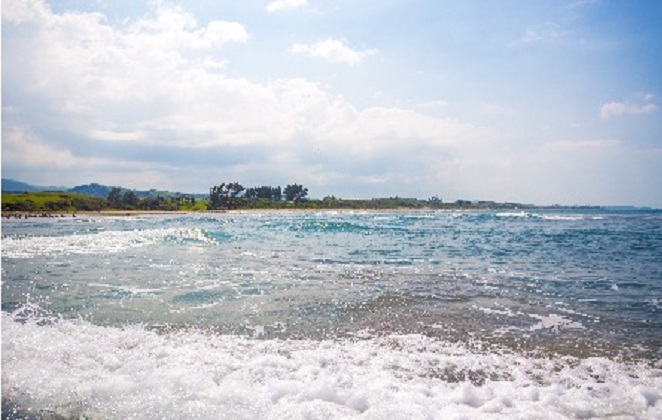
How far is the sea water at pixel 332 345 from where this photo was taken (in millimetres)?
5098

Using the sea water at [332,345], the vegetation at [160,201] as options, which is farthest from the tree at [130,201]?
the sea water at [332,345]

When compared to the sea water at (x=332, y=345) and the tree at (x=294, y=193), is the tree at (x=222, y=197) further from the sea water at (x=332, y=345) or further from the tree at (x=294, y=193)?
the sea water at (x=332, y=345)

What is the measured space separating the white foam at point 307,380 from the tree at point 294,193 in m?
189

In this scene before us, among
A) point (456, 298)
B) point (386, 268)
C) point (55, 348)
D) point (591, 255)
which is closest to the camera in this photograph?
point (55, 348)

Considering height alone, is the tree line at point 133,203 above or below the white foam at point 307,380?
above

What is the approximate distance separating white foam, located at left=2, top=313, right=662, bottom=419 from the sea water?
0.03m

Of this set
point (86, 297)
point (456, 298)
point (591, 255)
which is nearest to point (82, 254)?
point (86, 297)

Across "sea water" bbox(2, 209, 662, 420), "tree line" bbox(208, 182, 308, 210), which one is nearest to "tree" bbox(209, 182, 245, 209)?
"tree line" bbox(208, 182, 308, 210)

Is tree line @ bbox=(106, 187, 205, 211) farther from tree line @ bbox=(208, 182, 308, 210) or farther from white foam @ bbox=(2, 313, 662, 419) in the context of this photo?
white foam @ bbox=(2, 313, 662, 419)

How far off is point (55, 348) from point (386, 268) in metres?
12.6

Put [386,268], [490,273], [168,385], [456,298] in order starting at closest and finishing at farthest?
[168,385] → [456,298] → [490,273] → [386,268]

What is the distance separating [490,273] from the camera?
16.3m

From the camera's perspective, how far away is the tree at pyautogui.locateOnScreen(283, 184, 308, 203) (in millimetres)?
196750

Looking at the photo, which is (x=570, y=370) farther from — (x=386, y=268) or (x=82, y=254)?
(x=82, y=254)
